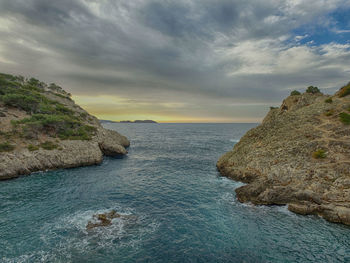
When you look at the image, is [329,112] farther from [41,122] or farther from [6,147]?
[41,122]

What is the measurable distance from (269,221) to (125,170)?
34.0 m

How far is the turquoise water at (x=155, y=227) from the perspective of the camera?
1599cm

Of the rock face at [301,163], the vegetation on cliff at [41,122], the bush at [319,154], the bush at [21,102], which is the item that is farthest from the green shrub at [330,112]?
the bush at [21,102]

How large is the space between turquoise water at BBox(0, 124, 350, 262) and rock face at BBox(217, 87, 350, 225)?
2196 mm

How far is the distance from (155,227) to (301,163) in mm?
25902

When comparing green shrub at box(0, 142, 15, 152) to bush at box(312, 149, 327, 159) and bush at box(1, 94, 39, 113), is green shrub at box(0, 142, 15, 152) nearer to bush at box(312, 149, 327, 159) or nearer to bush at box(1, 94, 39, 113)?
bush at box(1, 94, 39, 113)

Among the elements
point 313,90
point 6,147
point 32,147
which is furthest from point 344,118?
point 6,147

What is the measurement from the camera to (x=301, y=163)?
2869cm

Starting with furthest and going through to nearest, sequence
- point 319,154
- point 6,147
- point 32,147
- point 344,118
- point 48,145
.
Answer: point 48,145
point 32,147
point 6,147
point 344,118
point 319,154

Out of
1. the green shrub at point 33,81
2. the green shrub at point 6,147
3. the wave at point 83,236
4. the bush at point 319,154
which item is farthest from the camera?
the green shrub at point 33,81

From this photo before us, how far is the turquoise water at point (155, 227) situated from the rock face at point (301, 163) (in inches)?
86.5

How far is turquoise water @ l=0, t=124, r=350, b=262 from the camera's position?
16.0 meters

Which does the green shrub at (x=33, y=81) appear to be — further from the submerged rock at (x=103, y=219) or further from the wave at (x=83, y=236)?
the submerged rock at (x=103, y=219)

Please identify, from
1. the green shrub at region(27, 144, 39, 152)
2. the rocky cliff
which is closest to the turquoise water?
the rocky cliff
